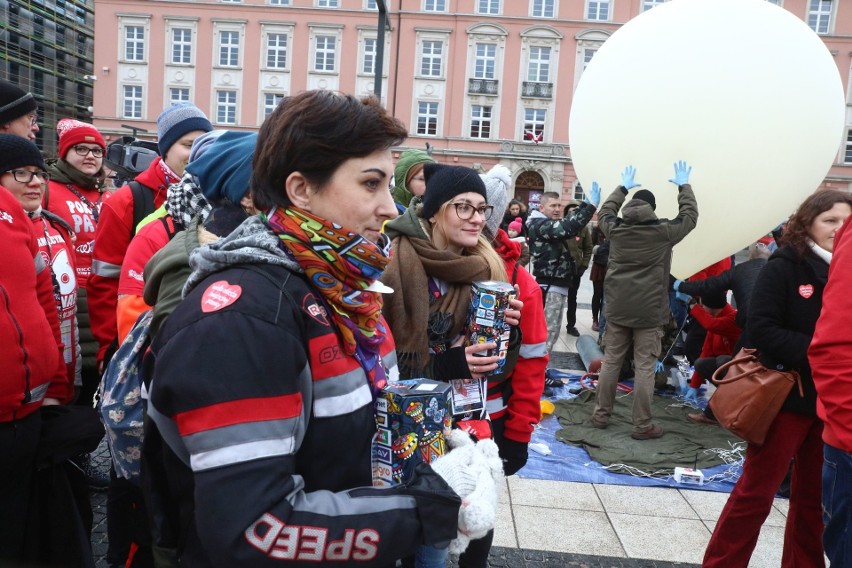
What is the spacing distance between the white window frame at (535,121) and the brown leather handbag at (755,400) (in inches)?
1372

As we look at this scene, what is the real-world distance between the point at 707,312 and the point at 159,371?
17.4 feet

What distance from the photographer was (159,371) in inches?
45.7

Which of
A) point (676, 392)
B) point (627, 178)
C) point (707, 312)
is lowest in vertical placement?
point (676, 392)

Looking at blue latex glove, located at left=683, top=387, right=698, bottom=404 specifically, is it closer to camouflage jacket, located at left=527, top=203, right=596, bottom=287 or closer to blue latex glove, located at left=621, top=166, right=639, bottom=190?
camouflage jacket, located at left=527, top=203, right=596, bottom=287

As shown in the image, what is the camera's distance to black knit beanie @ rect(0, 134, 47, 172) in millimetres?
2635

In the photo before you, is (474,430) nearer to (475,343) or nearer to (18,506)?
(475,343)

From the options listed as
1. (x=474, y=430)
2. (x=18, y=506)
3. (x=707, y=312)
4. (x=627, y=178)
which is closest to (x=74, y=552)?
(x=18, y=506)

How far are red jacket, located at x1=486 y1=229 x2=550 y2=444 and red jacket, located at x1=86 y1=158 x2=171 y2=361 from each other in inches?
75.7

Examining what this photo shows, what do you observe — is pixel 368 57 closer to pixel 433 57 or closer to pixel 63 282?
pixel 433 57

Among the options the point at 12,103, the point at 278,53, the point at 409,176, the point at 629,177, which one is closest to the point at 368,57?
the point at 278,53

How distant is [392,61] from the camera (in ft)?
121

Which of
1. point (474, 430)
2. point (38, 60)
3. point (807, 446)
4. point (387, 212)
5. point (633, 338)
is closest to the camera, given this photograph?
point (387, 212)

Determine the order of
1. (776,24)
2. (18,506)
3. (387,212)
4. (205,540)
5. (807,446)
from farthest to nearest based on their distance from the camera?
(776,24), (807,446), (18,506), (387,212), (205,540)

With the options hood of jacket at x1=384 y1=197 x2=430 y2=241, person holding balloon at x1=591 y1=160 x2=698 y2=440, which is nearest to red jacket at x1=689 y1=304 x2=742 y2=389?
person holding balloon at x1=591 y1=160 x2=698 y2=440
